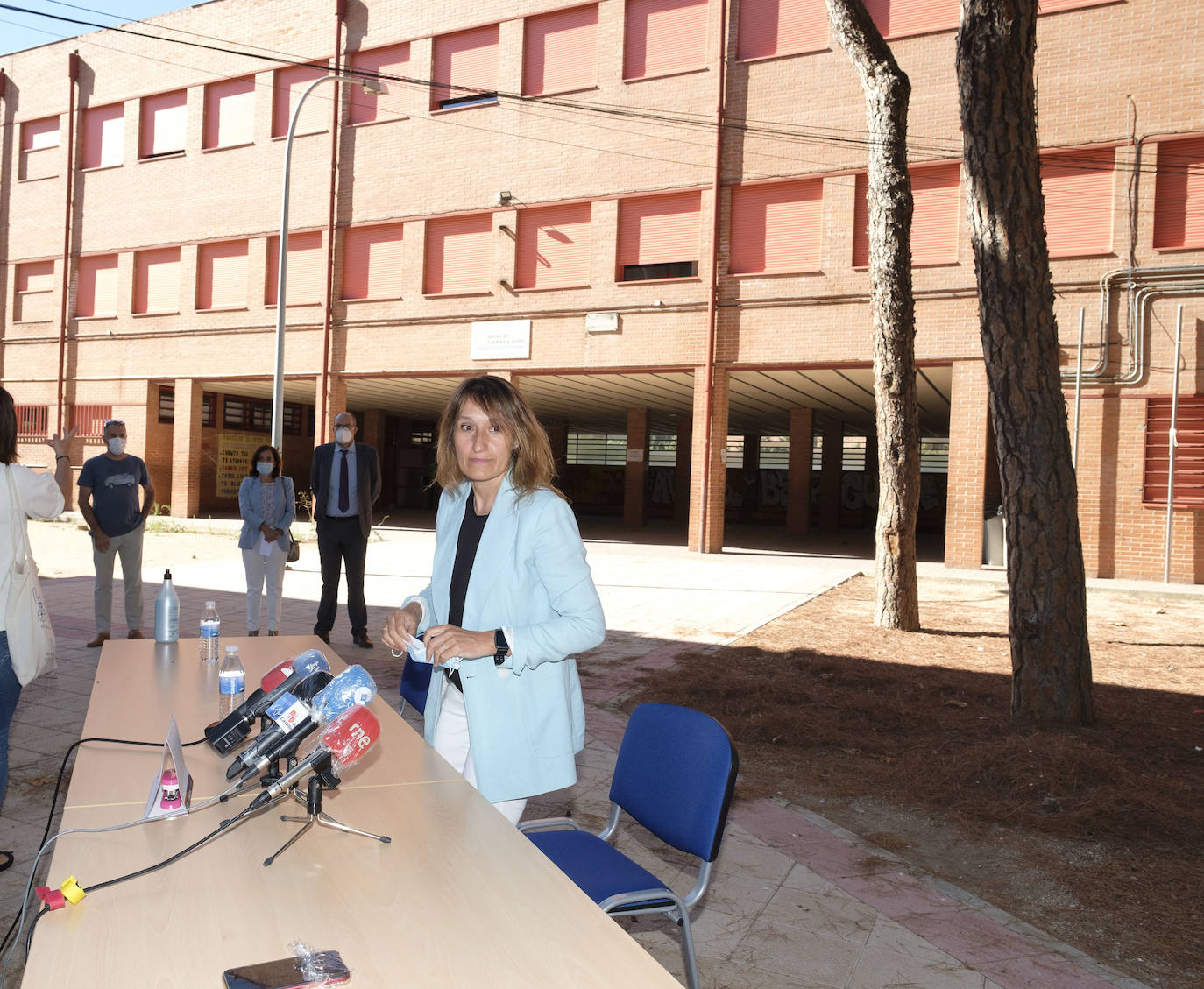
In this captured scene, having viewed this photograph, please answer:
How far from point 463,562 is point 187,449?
21602 millimetres

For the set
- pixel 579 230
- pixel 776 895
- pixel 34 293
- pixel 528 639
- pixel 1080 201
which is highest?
pixel 579 230

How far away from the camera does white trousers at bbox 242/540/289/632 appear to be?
26.9 ft

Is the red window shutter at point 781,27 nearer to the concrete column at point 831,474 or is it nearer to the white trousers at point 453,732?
the concrete column at point 831,474

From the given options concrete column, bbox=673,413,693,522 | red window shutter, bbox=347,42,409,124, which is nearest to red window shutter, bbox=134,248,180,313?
Answer: red window shutter, bbox=347,42,409,124

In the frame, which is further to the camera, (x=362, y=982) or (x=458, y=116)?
(x=458, y=116)

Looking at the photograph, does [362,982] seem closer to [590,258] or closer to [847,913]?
[847,913]

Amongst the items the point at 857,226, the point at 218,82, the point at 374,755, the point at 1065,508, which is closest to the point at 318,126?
the point at 218,82

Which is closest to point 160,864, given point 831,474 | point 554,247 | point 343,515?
point 343,515

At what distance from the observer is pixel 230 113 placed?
71.1 ft

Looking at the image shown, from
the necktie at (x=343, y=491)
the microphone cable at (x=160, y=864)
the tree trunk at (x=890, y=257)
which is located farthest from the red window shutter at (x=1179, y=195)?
the microphone cable at (x=160, y=864)

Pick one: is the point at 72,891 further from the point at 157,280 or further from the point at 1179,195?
the point at 157,280

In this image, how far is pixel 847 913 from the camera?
11.7ft

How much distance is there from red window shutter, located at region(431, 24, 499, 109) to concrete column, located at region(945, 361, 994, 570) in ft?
34.7

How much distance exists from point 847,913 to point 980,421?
13266mm
